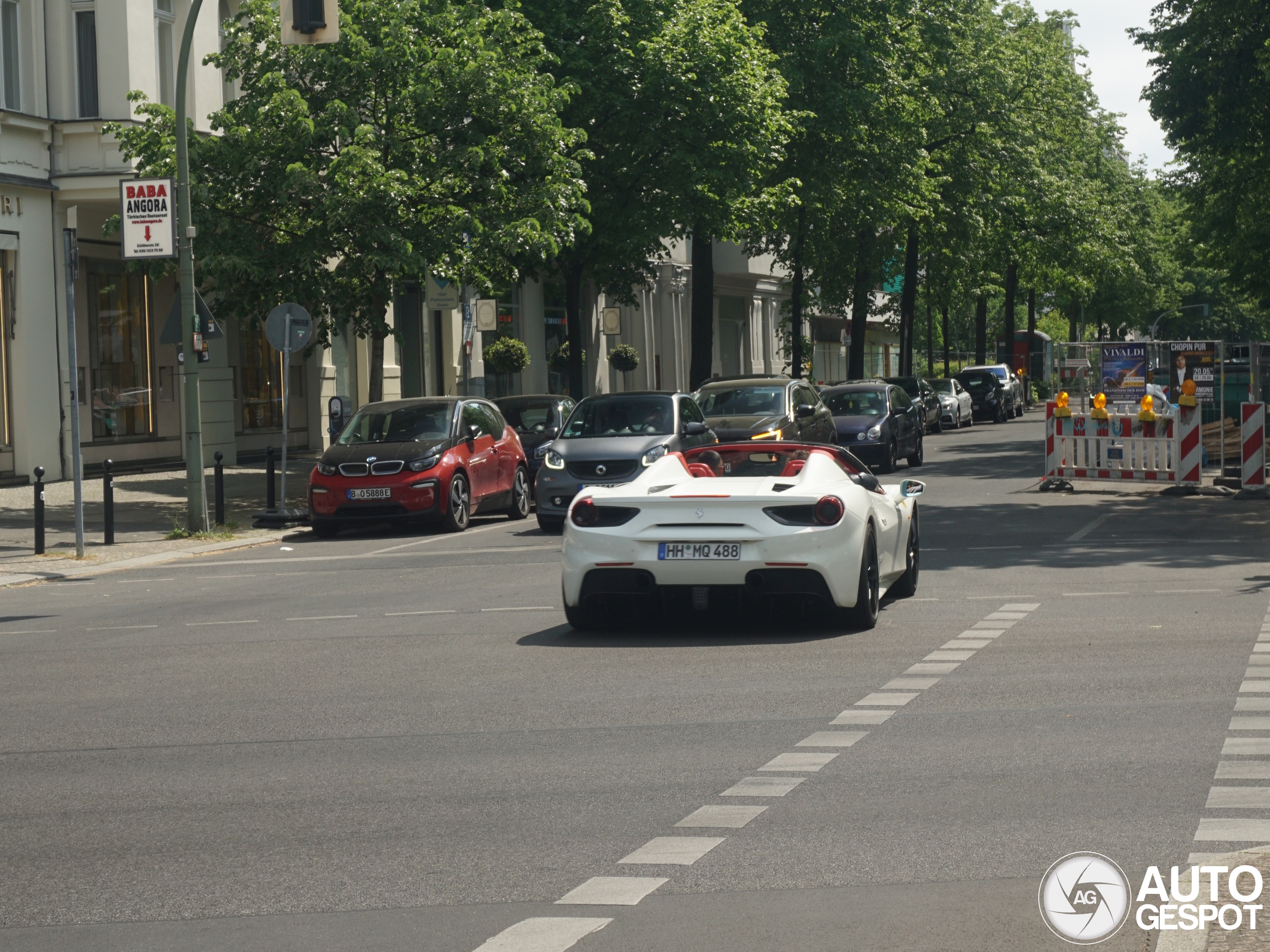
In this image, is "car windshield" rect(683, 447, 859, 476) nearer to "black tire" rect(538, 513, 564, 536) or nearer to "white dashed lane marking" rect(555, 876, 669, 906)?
"white dashed lane marking" rect(555, 876, 669, 906)

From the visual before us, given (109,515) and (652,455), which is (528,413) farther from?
(109,515)

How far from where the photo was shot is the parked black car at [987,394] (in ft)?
183

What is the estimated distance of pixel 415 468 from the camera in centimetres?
2077

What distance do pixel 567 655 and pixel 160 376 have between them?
22.5 meters

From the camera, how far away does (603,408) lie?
2208 centimetres

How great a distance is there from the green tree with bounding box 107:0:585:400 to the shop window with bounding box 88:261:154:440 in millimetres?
4437

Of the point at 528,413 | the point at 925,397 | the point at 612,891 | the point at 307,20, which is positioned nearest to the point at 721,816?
the point at 612,891

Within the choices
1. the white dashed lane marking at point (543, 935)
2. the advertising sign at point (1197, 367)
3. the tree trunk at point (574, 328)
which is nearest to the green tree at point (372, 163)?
the tree trunk at point (574, 328)

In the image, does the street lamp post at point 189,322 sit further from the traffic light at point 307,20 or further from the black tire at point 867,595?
the black tire at point 867,595

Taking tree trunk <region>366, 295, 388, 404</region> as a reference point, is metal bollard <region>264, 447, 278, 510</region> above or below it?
below

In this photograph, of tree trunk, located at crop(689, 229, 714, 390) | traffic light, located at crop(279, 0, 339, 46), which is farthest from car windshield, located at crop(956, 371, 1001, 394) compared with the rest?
traffic light, located at crop(279, 0, 339, 46)

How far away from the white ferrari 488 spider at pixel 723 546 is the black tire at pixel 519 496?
1144cm

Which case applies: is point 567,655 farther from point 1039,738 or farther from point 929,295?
point 929,295

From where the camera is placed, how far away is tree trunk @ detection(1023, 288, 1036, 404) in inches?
3000
